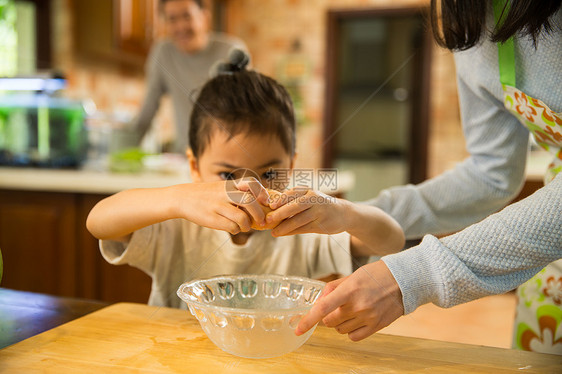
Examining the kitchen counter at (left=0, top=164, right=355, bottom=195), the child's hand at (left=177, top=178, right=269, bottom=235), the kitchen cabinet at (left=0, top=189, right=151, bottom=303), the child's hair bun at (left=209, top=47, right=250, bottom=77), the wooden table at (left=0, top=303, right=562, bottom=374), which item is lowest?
the kitchen cabinet at (left=0, top=189, right=151, bottom=303)

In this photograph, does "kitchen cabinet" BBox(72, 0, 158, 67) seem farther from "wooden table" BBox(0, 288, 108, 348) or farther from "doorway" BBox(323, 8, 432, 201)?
"wooden table" BBox(0, 288, 108, 348)

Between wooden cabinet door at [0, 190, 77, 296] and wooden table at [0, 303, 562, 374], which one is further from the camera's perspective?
wooden cabinet door at [0, 190, 77, 296]

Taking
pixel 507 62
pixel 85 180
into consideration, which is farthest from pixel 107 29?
pixel 507 62

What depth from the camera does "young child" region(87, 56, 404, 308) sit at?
802 millimetres

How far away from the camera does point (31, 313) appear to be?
0.80 metres

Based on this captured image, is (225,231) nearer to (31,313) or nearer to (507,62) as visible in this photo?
(31,313)

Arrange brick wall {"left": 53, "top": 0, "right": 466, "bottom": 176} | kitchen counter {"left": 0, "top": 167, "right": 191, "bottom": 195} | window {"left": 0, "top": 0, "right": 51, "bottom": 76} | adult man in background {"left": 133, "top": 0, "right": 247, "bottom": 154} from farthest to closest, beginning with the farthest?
brick wall {"left": 53, "top": 0, "right": 466, "bottom": 176}
window {"left": 0, "top": 0, "right": 51, "bottom": 76}
adult man in background {"left": 133, "top": 0, "right": 247, "bottom": 154}
kitchen counter {"left": 0, "top": 167, "right": 191, "bottom": 195}

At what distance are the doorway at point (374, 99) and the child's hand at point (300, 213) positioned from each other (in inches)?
145

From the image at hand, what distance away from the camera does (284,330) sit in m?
0.60

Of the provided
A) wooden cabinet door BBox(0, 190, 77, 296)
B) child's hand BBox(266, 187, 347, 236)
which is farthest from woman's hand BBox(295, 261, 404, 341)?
wooden cabinet door BBox(0, 190, 77, 296)

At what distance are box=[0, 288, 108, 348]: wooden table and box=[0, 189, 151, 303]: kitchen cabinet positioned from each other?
973mm

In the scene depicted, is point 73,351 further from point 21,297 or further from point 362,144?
point 362,144

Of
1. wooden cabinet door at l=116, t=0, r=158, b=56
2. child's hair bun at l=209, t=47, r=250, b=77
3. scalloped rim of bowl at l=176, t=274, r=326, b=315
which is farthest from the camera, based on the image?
wooden cabinet door at l=116, t=0, r=158, b=56

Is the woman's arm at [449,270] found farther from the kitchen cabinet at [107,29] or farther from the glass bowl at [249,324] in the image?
the kitchen cabinet at [107,29]
